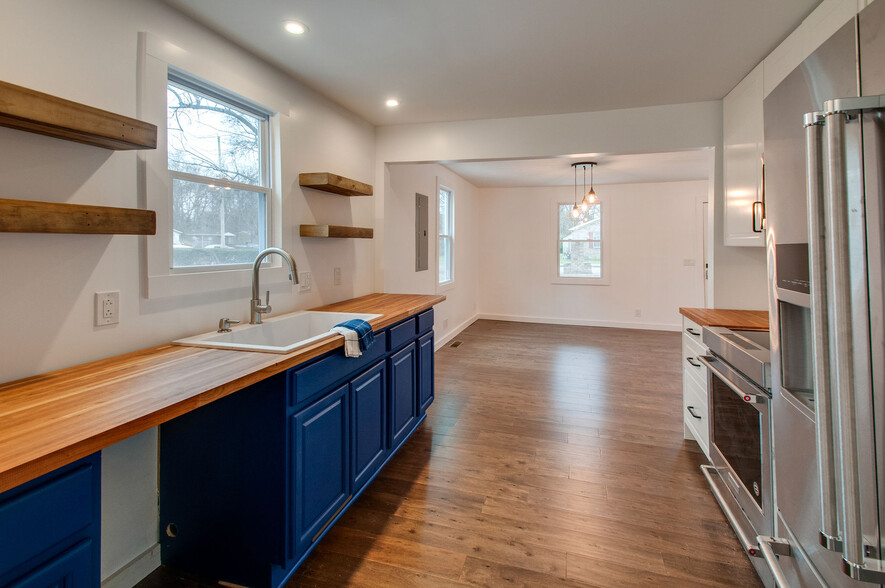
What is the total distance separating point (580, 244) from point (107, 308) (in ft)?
22.9

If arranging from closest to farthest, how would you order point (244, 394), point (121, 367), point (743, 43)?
point (121, 367) → point (244, 394) → point (743, 43)

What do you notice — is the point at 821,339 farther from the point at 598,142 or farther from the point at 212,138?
the point at 598,142

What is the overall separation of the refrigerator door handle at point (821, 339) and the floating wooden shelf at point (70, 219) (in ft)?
6.31

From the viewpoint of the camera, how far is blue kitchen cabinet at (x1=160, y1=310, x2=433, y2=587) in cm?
162

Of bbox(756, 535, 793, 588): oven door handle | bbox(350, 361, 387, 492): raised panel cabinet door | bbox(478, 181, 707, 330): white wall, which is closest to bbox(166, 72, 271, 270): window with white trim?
bbox(350, 361, 387, 492): raised panel cabinet door

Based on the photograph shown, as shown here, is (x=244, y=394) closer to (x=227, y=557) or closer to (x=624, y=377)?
(x=227, y=557)

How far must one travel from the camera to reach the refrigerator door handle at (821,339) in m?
0.81

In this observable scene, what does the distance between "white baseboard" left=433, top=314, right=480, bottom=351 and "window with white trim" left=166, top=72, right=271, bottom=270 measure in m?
3.50

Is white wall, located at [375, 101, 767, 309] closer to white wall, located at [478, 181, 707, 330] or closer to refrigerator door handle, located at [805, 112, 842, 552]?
refrigerator door handle, located at [805, 112, 842, 552]

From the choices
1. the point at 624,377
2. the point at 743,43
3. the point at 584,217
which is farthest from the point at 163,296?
the point at 584,217

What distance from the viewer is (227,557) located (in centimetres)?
170

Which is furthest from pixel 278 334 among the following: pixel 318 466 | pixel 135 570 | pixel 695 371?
pixel 695 371

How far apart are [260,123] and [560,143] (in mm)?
2137

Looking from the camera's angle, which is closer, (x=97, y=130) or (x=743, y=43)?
(x=97, y=130)
